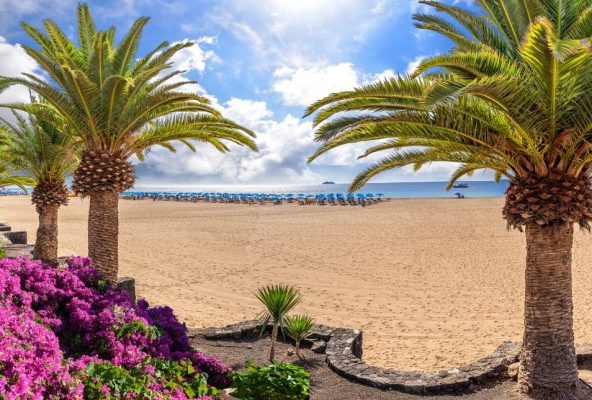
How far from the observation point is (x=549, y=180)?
5941 mm

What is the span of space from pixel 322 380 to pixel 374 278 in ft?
29.3

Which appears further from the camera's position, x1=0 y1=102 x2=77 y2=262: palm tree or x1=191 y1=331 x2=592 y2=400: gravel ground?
x1=0 y1=102 x2=77 y2=262: palm tree

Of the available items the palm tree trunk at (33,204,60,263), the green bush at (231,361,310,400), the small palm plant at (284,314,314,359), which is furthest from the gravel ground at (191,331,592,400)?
the palm tree trunk at (33,204,60,263)

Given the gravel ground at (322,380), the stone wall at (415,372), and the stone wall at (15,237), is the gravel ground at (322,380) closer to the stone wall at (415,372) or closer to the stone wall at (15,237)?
the stone wall at (415,372)

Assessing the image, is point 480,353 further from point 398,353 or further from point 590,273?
point 590,273

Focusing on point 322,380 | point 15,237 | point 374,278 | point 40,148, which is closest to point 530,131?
point 322,380

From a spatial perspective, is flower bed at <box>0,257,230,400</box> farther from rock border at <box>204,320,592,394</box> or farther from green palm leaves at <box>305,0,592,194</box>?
green palm leaves at <box>305,0,592,194</box>

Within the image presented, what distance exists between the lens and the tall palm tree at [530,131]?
5422 mm

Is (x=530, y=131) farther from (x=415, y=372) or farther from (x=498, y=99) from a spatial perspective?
(x=415, y=372)

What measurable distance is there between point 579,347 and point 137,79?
33.7ft

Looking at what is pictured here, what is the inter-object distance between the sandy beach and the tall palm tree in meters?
2.89

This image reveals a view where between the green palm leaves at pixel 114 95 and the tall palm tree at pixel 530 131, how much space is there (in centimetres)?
430

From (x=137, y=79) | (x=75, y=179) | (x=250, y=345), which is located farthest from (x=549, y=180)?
(x=75, y=179)

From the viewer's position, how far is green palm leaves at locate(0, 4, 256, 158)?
349 inches
